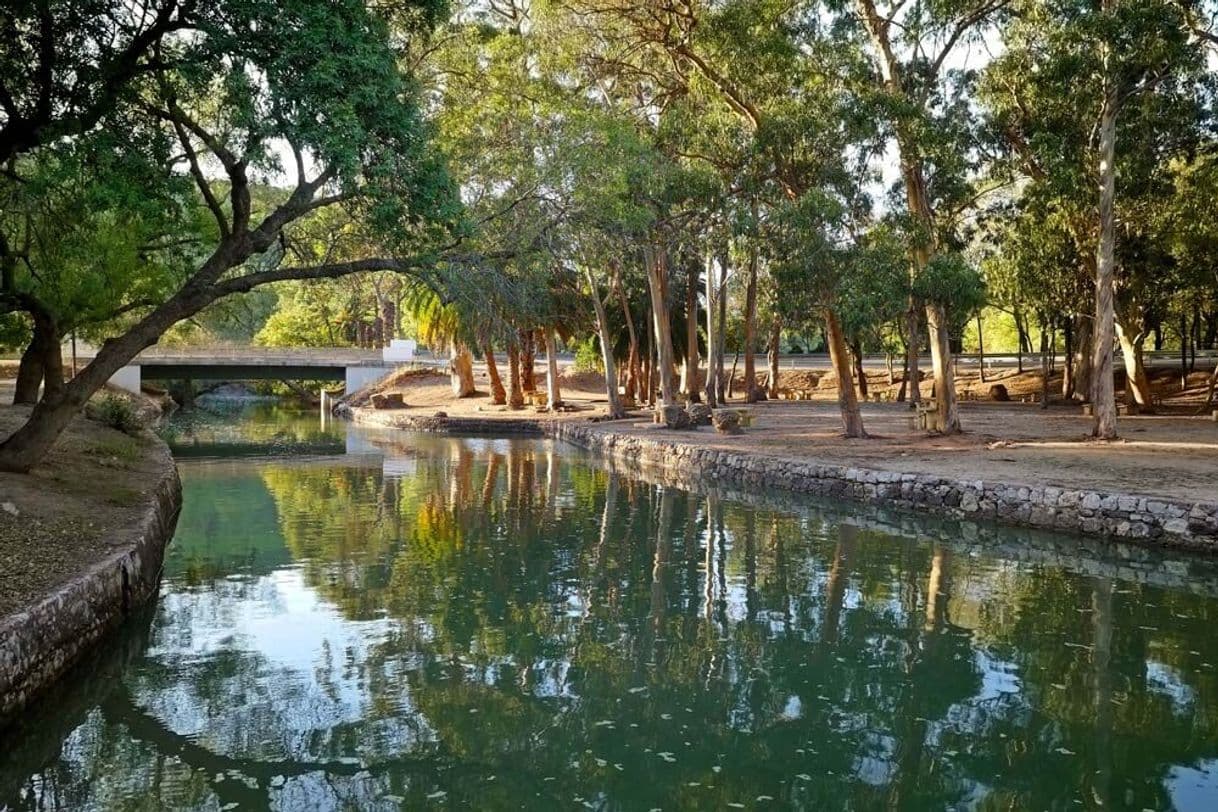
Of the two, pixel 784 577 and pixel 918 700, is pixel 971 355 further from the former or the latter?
pixel 918 700

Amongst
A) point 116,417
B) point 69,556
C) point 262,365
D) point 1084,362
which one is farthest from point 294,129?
point 262,365

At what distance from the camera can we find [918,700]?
812 cm

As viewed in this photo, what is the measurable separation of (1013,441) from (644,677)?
1666 cm

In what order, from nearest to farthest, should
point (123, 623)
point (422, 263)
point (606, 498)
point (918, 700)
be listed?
point (918, 700) < point (123, 623) < point (422, 263) < point (606, 498)

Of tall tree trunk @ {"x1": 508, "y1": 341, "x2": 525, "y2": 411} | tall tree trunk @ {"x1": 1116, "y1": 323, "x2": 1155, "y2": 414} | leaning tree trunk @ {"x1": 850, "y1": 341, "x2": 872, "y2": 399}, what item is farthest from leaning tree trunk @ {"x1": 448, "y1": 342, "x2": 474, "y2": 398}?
tall tree trunk @ {"x1": 1116, "y1": 323, "x2": 1155, "y2": 414}

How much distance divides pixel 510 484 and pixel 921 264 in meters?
10.7

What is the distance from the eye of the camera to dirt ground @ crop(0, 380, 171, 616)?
866 centimetres

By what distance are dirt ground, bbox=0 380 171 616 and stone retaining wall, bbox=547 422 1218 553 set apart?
39.0 feet

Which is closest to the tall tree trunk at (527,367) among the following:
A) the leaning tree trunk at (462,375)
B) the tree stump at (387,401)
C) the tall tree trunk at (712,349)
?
the leaning tree trunk at (462,375)

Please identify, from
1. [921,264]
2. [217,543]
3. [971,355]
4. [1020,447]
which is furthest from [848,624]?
[971,355]

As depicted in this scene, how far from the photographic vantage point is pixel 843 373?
24672 millimetres

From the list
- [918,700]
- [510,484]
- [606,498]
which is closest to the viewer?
[918,700]

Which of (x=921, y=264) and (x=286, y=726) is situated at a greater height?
(x=921, y=264)

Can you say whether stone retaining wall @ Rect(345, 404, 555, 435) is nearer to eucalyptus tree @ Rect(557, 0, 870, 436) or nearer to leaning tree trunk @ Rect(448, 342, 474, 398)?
leaning tree trunk @ Rect(448, 342, 474, 398)
